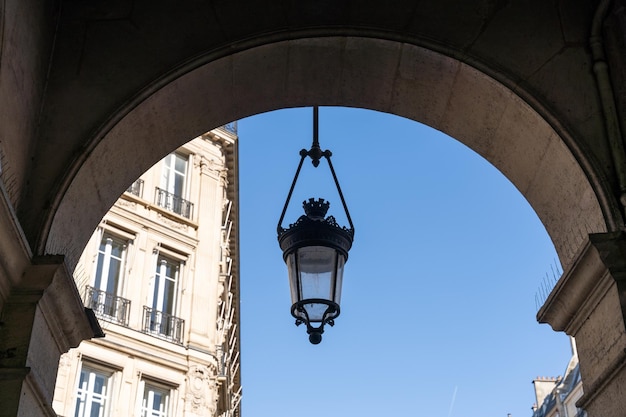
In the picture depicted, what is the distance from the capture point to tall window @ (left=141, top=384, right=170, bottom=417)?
18.1 m

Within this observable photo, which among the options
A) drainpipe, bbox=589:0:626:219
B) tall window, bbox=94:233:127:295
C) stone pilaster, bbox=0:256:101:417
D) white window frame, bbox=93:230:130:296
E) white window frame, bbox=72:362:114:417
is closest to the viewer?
stone pilaster, bbox=0:256:101:417

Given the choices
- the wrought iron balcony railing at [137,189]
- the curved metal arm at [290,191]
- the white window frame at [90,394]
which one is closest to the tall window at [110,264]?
the wrought iron balcony railing at [137,189]

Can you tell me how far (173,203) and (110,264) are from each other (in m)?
2.80

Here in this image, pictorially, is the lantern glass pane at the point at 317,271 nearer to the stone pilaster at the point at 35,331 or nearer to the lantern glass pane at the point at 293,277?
the lantern glass pane at the point at 293,277

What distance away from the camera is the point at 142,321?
1889 centimetres

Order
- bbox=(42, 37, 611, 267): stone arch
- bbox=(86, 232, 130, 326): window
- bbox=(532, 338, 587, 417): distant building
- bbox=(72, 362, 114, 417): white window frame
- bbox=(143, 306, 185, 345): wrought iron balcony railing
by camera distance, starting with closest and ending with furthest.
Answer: bbox=(42, 37, 611, 267): stone arch
bbox=(72, 362, 114, 417): white window frame
bbox=(86, 232, 130, 326): window
bbox=(143, 306, 185, 345): wrought iron balcony railing
bbox=(532, 338, 587, 417): distant building

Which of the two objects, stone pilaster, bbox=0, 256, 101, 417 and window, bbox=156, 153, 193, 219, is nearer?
stone pilaster, bbox=0, 256, 101, 417

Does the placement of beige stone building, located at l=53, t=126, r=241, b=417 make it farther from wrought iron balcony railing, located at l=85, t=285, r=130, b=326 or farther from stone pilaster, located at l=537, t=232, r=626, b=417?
stone pilaster, located at l=537, t=232, r=626, b=417

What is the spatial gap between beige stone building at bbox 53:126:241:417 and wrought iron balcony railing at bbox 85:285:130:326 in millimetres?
22

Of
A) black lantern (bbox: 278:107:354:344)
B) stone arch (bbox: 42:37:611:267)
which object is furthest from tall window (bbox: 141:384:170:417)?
→ stone arch (bbox: 42:37:611:267)

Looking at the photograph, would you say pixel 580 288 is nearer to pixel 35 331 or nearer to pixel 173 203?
pixel 35 331

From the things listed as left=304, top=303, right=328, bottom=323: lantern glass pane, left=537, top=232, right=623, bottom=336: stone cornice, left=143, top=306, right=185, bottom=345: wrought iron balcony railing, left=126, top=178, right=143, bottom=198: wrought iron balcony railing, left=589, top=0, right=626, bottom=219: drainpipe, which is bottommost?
left=537, top=232, right=623, bottom=336: stone cornice

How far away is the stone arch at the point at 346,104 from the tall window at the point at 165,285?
48.9ft

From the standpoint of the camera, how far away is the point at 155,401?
1850cm
